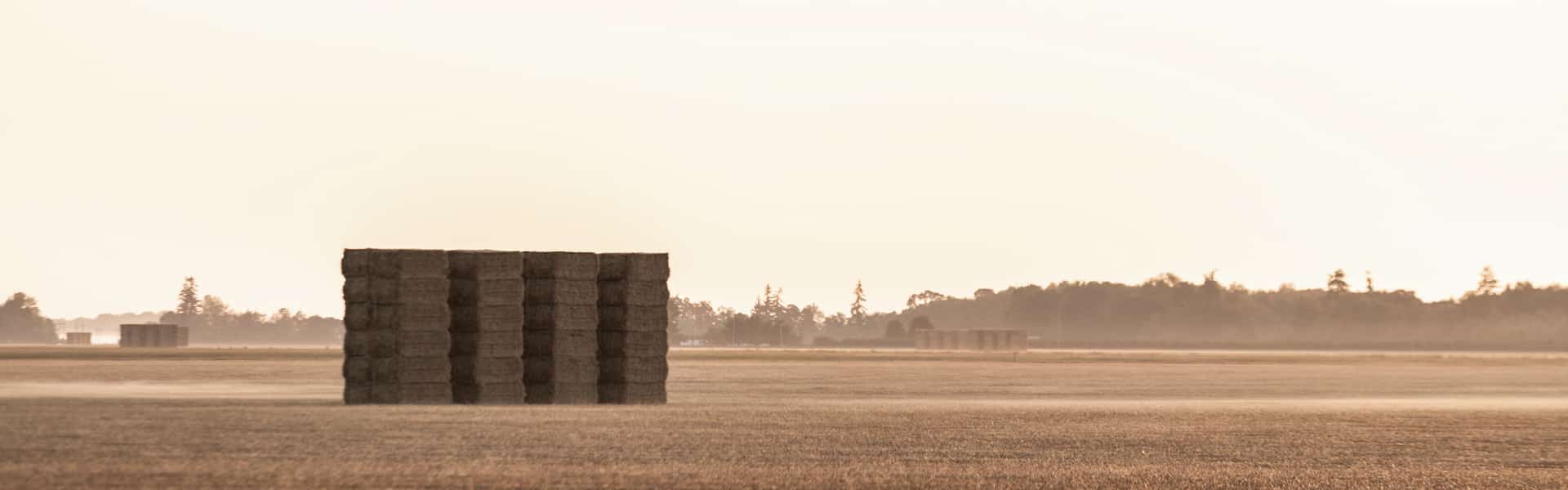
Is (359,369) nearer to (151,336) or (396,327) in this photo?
(396,327)

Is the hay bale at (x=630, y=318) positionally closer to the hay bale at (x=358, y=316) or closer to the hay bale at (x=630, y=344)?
the hay bale at (x=630, y=344)

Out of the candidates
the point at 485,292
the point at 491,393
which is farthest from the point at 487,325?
the point at 491,393

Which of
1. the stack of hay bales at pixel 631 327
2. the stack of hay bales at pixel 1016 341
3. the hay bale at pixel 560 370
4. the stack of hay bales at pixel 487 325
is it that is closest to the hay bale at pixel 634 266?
the stack of hay bales at pixel 631 327

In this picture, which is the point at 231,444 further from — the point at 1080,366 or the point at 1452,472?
the point at 1080,366

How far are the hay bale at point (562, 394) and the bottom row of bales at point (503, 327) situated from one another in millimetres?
20

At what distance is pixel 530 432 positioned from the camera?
841 inches

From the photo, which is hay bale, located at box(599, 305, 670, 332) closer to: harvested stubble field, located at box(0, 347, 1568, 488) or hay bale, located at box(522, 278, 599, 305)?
hay bale, located at box(522, 278, 599, 305)

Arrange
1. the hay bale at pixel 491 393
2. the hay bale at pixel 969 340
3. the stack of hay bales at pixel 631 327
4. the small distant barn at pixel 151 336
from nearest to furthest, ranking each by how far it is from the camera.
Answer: the hay bale at pixel 491 393 → the stack of hay bales at pixel 631 327 → the small distant barn at pixel 151 336 → the hay bale at pixel 969 340

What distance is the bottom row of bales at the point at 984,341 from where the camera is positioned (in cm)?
13638

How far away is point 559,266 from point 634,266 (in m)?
1.36

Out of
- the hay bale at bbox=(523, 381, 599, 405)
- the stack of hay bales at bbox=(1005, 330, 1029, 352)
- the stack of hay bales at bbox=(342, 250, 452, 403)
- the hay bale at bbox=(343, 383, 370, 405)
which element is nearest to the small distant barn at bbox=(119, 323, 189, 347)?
the stack of hay bales at bbox=(1005, 330, 1029, 352)

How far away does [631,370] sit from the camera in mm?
31000

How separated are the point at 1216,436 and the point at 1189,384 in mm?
23978

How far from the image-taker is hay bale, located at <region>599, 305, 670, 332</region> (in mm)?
31047
